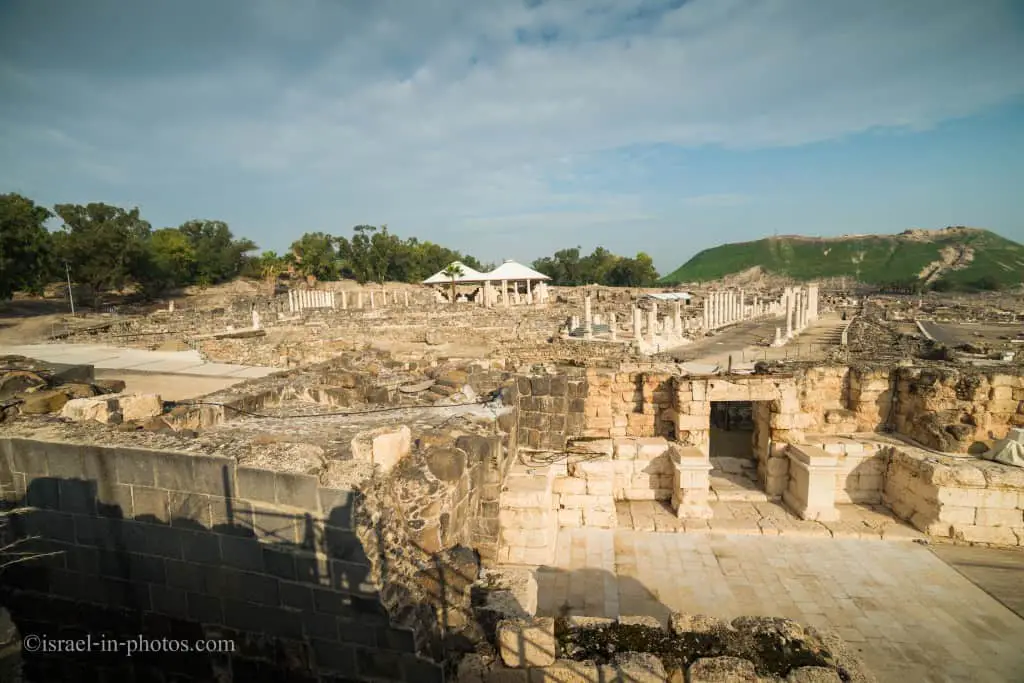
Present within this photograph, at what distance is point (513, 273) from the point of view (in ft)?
152

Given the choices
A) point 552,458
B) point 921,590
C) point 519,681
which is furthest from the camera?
point 552,458

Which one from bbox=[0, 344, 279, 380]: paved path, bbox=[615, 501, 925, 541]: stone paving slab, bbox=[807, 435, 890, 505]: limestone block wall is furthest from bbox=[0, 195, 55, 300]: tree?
bbox=[807, 435, 890, 505]: limestone block wall

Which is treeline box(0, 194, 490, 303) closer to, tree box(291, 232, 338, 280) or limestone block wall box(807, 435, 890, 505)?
tree box(291, 232, 338, 280)

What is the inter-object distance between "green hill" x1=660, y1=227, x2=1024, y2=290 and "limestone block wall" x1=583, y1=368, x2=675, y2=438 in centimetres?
8484

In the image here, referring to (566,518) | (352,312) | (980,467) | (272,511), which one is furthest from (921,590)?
(352,312)

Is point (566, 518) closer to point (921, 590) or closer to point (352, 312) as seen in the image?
point (921, 590)

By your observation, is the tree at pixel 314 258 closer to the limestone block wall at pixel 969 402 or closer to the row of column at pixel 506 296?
the row of column at pixel 506 296

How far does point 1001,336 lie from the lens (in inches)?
929

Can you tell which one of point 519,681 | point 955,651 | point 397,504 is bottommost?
point 955,651

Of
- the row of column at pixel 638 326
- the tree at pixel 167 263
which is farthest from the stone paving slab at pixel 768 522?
the tree at pixel 167 263

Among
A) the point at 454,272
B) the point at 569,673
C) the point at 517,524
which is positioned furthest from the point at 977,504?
the point at 454,272

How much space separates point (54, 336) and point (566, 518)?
29478 mm

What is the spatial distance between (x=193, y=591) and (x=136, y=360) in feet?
60.8

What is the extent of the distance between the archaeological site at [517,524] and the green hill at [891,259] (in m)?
83.7
